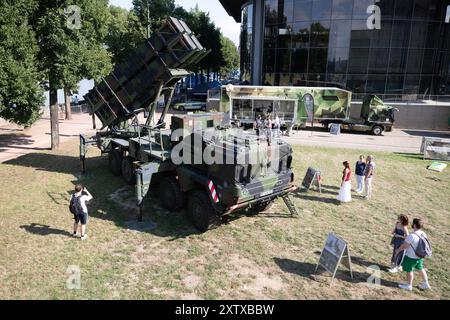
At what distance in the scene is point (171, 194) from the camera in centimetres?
1124

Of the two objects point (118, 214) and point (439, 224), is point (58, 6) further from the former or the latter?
point (439, 224)

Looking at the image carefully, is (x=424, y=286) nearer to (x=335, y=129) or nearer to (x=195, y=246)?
(x=195, y=246)

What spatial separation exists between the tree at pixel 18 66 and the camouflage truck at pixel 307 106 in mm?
14281

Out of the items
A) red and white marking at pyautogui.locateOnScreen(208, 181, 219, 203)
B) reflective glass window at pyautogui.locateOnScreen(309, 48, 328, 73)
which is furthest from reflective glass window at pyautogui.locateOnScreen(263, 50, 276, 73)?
red and white marking at pyautogui.locateOnScreen(208, 181, 219, 203)

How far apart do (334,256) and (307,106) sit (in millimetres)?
19962

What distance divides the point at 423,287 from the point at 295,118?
19492mm

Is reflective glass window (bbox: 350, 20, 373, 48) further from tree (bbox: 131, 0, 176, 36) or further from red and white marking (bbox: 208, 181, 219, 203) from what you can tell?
red and white marking (bbox: 208, 181, 219, 203)

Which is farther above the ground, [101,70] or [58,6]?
[58,6]

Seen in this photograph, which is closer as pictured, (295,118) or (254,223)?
(254,223)

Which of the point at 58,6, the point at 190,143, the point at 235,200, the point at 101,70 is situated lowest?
the point at 235,200

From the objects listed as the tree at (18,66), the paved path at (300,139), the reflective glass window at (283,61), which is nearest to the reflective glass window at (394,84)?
the paved path at (300,139)

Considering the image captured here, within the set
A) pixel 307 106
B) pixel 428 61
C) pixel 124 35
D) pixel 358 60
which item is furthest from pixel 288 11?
pixel 124 35

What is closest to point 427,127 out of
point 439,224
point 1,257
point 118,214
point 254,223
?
point 439,224

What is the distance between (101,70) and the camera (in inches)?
717
